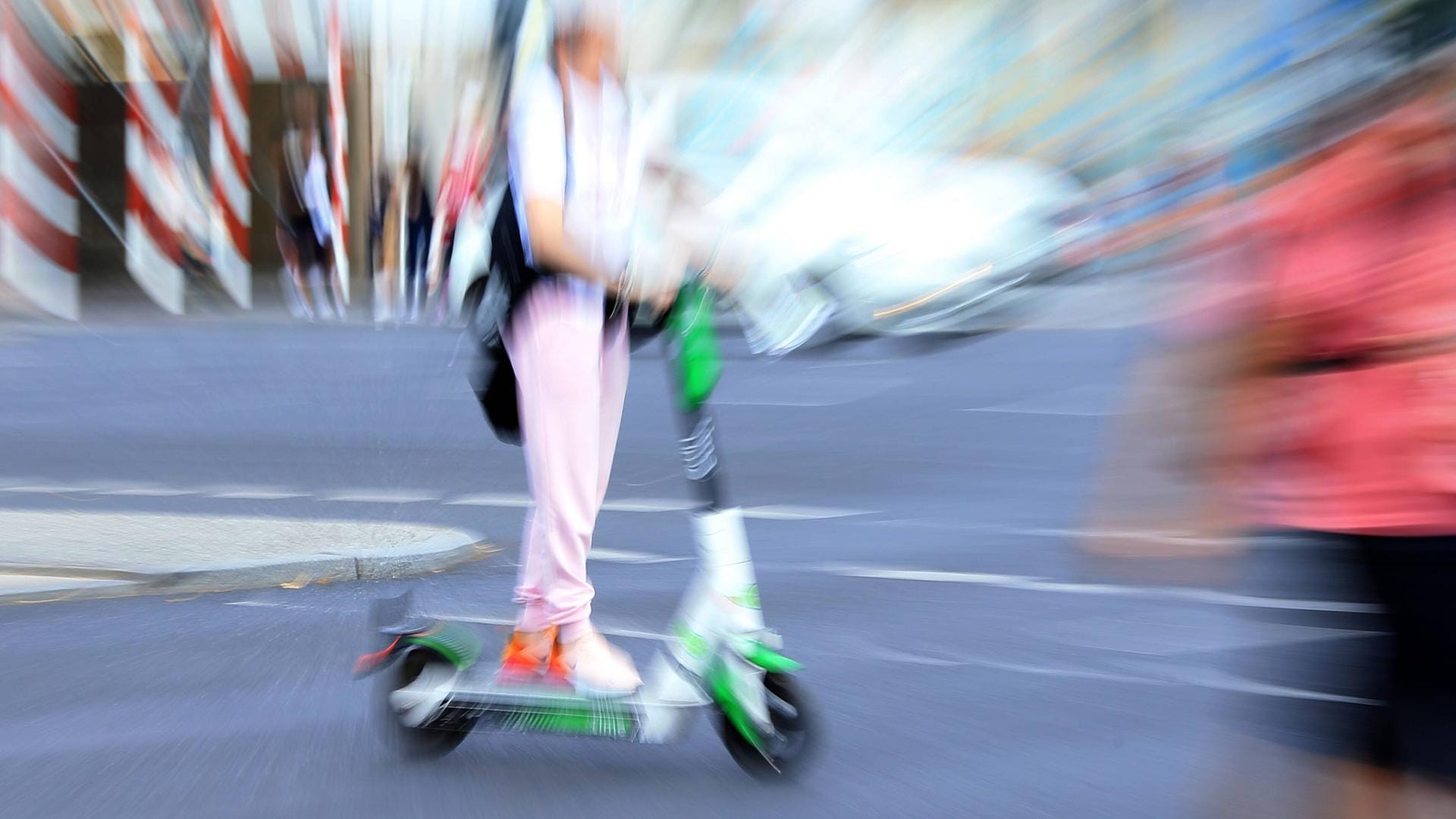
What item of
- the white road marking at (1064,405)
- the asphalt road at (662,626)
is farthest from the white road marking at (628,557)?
the white road marking at (1064,405)

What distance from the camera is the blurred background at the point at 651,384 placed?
4141mm

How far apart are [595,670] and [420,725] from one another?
0.48m

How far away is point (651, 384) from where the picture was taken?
1543 centimetres

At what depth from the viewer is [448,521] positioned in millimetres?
8531

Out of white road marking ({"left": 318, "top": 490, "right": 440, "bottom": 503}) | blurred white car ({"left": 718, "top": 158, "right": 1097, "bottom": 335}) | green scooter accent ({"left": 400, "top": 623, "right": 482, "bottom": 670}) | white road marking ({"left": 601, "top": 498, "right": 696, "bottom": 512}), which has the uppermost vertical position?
blurred white car ({"left": 718, "top": 158, "right": 1097, "bottom": 335})

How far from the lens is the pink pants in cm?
407

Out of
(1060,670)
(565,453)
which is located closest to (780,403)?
(1060,670)

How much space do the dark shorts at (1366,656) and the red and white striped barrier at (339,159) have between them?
71.1ft

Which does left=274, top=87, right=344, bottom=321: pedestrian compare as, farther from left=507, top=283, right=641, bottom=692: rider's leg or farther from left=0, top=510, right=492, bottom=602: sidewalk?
left=507, top=283, right=641, bottom=692: rider's leg

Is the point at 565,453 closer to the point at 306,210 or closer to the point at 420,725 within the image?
the point at 420,725

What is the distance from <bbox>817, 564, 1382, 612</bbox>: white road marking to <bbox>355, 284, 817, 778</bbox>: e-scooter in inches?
101

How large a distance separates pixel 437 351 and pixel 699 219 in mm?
17496

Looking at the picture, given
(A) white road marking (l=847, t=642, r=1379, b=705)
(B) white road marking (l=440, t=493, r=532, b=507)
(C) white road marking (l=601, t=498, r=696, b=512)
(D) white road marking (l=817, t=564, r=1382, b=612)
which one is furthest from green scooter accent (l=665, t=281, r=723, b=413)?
(B) white road marking (l=440, t=493, r=532, b=507)

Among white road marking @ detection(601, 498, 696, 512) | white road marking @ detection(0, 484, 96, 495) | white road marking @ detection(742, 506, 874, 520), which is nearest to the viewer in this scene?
white road marking @ detection(742, 506, 874, 520)
